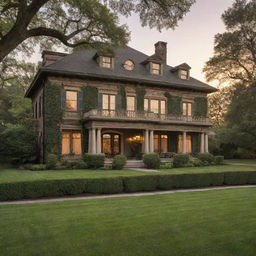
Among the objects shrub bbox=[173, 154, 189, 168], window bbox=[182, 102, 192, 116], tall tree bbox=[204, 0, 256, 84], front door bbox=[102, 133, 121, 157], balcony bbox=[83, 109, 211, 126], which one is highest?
tall tree bbox=[204, 0, 256, 84]

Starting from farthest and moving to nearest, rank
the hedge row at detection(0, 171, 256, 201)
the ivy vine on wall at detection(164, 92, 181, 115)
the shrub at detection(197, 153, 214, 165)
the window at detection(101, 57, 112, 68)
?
the ivy vine on wall at detection(164, 92, 181, 115) < the shrub at detection(197, 153, 214, 165) < the window at detection(101, 57, 112, 68) < the hedge row at detection(0, 171, 256, 201)

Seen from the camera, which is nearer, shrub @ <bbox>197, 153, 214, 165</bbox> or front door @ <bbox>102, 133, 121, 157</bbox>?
shrub @ <bbox>197, 153, 214, 165</bbox>

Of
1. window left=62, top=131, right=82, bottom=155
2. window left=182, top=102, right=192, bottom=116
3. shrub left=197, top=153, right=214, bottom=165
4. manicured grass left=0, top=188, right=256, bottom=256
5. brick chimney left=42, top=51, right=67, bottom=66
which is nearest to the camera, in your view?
manicured grass left=0, top=188, right=256, bottom=256

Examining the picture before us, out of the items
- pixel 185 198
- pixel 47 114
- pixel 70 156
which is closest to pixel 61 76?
pixel 47 114

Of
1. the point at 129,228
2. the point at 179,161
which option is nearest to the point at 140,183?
the point at 129,228

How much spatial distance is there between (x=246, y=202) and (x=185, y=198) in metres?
2.42

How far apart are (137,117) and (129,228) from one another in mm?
17172

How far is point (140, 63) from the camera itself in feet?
93.7

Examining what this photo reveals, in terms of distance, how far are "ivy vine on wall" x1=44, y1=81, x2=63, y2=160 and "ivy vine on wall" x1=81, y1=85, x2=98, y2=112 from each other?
229 cm

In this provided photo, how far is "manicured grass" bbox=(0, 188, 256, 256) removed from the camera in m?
5.34

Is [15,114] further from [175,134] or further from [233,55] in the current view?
[233,55]

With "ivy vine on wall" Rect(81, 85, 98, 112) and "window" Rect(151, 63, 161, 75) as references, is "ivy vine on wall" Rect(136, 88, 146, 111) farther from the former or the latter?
"ivy vine on wall" Rect(81, 85, 98, 112)

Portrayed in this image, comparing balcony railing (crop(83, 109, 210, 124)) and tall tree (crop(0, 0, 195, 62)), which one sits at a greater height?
tall tree (crop(0, 0, 195, 62))

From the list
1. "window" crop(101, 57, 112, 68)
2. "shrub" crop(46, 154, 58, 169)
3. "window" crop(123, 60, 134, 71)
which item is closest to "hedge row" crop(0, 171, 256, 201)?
"shrub" crop(46, 154, 58, 169)
